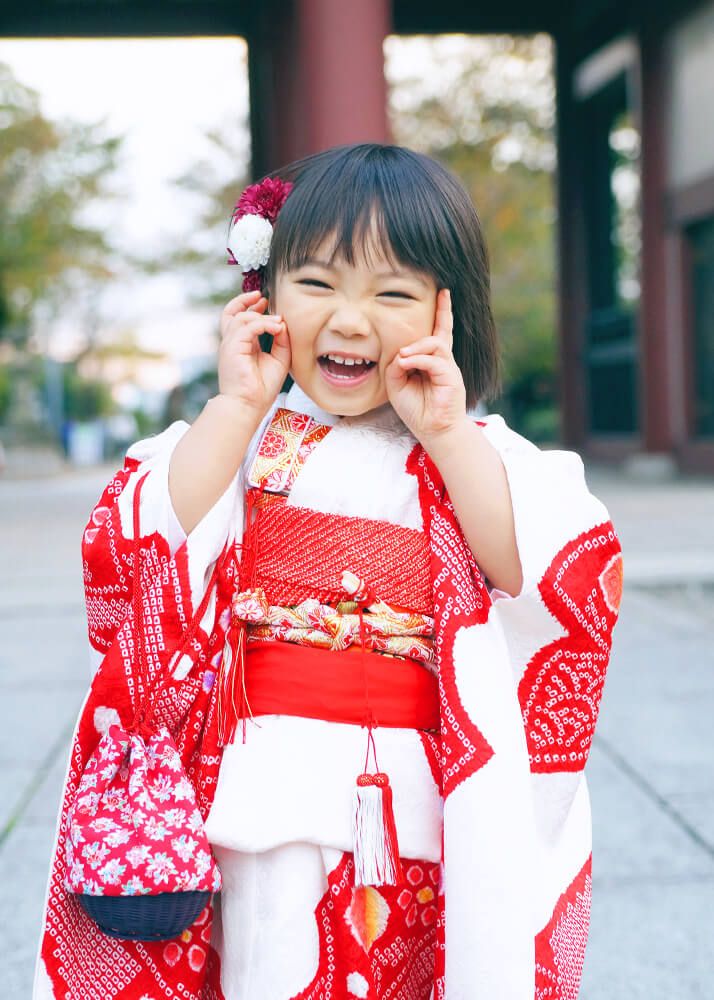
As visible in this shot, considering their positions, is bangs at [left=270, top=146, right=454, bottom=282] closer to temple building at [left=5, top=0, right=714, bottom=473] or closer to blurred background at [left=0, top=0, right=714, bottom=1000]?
blurred background at [left=0, top=0, right=714, bottom=1000]

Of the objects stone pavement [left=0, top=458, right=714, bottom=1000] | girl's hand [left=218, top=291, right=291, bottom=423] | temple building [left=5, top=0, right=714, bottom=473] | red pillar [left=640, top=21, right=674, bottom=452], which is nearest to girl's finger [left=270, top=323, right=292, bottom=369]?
girl's hand [left=218, top=291, right=291, bottom=423]

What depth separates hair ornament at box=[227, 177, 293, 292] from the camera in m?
1.37

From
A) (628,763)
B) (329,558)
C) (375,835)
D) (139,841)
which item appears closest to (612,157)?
(628,763)

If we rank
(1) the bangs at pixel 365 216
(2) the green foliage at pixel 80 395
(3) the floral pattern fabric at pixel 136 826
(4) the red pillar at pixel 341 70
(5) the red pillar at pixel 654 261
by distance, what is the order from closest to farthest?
(3) the floral pattern fabric at pixel 136 826, (1) the bangs at pixel 365 216, (4) the red pillar at pixel 341 70, (5) the red pillar at pixel 654 261, (2) the green foliage at pixel 80 395

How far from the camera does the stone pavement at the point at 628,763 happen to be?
2.08 meters

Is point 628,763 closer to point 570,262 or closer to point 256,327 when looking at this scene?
point 256,327

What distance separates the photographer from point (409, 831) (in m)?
1.32

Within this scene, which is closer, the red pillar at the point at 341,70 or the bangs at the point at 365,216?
the bangs at the point at 365,216

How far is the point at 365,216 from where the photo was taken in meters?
1.30

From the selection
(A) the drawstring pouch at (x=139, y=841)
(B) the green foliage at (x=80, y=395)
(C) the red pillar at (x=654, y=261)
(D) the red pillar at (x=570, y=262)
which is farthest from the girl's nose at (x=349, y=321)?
(B) the green foliage at (x=80, y=395)

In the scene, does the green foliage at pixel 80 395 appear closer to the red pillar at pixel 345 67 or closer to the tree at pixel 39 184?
the tree at pixel 39 184

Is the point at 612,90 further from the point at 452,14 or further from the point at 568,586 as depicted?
the point at 568,586

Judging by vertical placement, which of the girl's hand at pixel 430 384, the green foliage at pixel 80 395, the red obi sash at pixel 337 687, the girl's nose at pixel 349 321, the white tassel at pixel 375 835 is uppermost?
the green foliage at pixel 80 395

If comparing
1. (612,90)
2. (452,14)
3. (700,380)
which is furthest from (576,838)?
(612,90)
